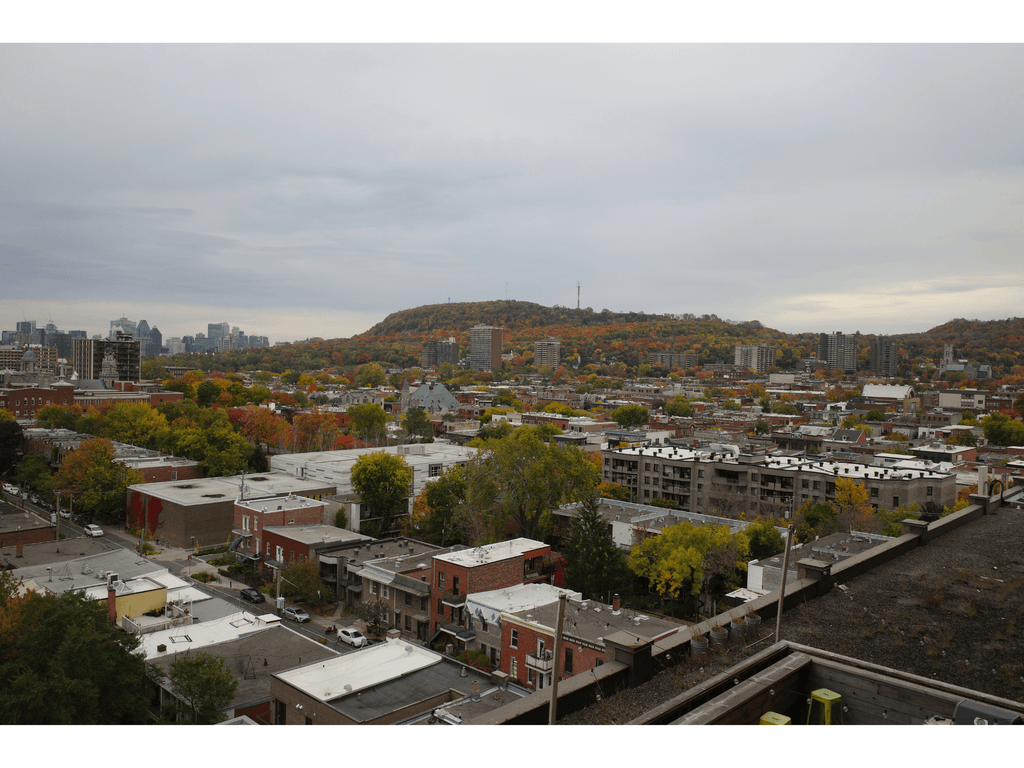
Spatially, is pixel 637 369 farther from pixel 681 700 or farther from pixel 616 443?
pixel 681 700

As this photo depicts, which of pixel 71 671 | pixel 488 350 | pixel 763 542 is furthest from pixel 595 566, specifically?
pixel 488 350

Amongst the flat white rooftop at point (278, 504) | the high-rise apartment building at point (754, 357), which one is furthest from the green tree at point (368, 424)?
the high-rise apartment building at point (754, 357)

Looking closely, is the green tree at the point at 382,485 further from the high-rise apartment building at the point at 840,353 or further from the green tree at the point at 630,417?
the high-rise apartment building at the point at 840,353

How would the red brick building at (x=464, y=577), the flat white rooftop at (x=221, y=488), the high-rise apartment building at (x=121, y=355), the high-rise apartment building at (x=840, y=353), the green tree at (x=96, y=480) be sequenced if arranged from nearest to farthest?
the red brick building at (x=464, y=577) < the flat white rooftop at (x=221, y=488) < the green tree at (x=96, y=480) < the high-rise apartment building at (x=121, y=355) < the high-rise apartment building at (x=840, y=353)

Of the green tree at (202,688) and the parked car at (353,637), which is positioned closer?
the green tree at (202,688)

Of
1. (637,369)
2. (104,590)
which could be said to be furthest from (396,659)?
(637,369)

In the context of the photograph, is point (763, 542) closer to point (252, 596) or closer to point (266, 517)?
point (252, 596)
